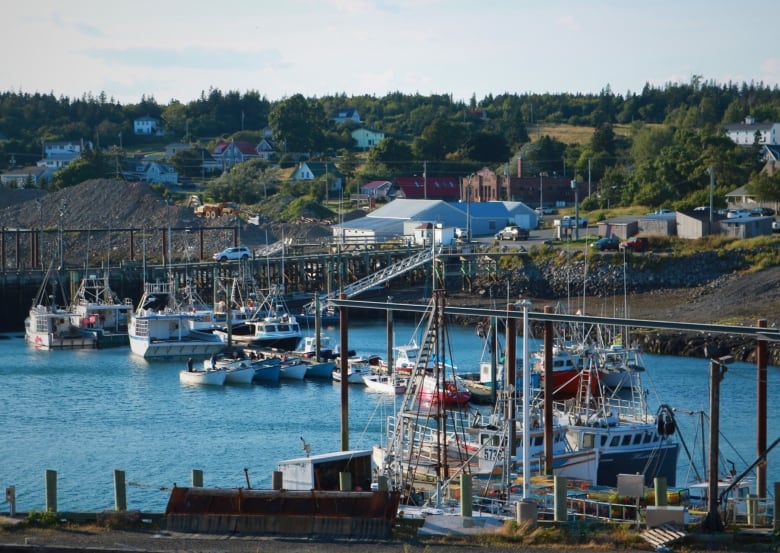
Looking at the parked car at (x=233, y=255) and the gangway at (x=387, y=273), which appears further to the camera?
the parked car at (x=233, y=255)

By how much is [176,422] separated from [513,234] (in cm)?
3851

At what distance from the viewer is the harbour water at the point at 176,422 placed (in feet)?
97.3

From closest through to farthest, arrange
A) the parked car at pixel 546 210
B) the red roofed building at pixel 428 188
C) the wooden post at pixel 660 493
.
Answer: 1. the wooden post at pixel 660 493
2. the parked car at pixel 546 210
3. the red roofed building at pixel 428 188

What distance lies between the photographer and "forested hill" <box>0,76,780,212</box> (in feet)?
289

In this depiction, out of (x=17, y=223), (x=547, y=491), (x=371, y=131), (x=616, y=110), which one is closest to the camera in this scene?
(x=547, y=491)

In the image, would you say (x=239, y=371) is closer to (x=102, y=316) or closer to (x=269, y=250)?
(x=102, y=316)

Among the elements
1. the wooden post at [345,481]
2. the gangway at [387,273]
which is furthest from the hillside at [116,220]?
the wooden post at [345,481]

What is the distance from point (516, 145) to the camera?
4656 inches

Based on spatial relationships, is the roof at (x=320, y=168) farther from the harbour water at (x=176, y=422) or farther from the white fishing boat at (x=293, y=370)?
the white fishing boat at (x=293, y=370)

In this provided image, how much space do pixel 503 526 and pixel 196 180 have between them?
10000cm

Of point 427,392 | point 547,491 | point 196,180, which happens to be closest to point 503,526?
point 547,491

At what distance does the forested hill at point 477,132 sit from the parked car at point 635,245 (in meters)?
12.8

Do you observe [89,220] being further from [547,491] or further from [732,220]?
[547,491]

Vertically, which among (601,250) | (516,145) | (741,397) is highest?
(516,145)
